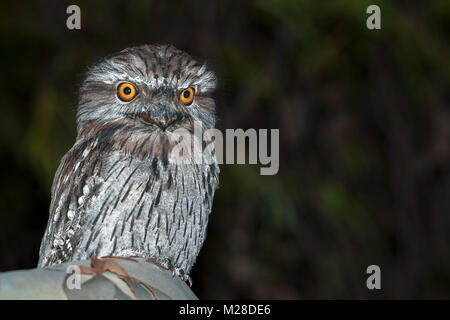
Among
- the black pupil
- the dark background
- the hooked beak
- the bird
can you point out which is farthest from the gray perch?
the dark background

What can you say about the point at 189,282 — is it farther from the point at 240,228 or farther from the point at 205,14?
the point at 205,14

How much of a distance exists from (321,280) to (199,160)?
7.91 ft

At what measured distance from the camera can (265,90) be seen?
12.5 feet

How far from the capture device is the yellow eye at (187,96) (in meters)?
1.74

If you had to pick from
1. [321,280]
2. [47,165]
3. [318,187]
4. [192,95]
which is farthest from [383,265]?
[192,95]

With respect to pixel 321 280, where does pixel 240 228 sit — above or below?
above

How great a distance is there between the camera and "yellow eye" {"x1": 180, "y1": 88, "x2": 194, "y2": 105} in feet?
5.71

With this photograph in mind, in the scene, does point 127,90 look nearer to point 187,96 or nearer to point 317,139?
point 187,96

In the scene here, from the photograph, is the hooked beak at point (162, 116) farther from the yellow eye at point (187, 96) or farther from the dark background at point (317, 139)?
the dark background at point (317, 139)

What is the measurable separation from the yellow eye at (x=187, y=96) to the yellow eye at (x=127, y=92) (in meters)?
0.14

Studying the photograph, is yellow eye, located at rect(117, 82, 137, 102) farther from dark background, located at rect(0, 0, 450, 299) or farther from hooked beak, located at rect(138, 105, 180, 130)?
dark background, located at rect(0, 0, 450, 299)

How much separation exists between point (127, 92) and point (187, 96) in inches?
7.2

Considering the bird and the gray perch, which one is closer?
the gray perch

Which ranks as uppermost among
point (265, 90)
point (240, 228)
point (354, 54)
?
point (354, 54)
